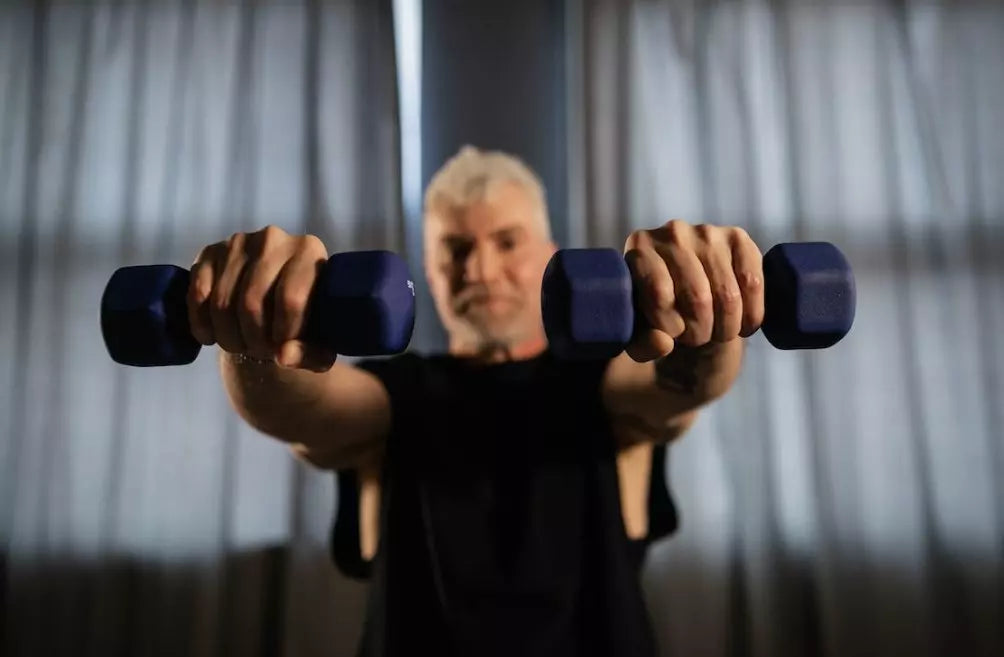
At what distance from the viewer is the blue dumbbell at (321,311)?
0.41 meters

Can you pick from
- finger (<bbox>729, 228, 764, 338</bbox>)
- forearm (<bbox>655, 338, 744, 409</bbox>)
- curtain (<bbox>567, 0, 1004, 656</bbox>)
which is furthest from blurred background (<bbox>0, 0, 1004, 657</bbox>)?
finger (<bbox>729, 228, 764, 338</bbox>)

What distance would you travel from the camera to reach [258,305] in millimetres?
419

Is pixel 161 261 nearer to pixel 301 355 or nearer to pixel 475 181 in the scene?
pixel 475 181

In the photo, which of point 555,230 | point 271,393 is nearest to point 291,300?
point 271,393

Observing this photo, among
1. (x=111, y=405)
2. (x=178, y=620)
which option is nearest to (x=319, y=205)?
(x=111, y=405)

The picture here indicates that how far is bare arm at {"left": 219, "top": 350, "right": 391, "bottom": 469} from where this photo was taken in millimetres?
549

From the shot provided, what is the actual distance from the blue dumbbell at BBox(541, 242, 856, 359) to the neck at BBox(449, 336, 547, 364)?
39cm

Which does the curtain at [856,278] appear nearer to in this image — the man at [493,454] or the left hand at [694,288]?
the man at [493,454]

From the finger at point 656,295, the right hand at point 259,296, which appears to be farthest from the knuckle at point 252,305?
the finger at point 656,295

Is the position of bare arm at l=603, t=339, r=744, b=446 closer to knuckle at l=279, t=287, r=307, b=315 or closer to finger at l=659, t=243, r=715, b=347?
finger at l=659, t=243, r=715, b=347

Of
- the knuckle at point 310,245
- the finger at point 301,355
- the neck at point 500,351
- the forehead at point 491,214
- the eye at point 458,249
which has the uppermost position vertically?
the forehead at point 491,214

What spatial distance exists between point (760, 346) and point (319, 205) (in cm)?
96

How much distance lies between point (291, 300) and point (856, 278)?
1.32 meters

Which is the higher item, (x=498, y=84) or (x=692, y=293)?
(x=498, y=84)
